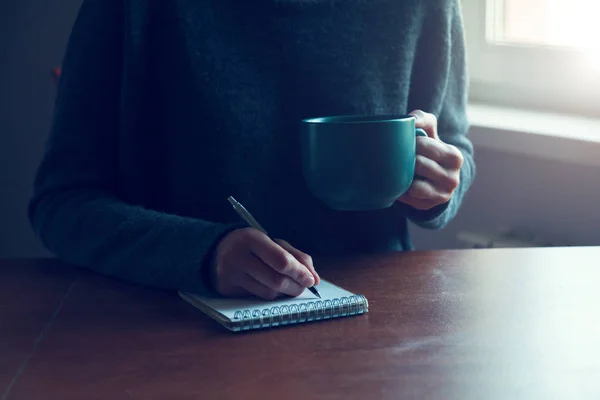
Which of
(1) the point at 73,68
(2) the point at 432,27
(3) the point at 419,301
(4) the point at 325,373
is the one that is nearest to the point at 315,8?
(2) the point at 432,27

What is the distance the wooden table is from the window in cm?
59

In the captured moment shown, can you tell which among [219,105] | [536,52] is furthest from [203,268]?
[536,52]

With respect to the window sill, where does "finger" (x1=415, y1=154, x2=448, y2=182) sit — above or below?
above

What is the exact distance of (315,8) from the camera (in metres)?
1.04

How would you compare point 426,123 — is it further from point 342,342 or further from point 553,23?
point 553,23

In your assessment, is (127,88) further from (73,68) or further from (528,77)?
(528,77)

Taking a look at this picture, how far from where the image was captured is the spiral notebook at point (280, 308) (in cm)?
73

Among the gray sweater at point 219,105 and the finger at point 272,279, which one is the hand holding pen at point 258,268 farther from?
the gray sweater at point 219,105

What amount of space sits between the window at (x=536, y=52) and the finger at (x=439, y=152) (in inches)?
23.1

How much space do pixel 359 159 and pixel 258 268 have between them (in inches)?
5.2

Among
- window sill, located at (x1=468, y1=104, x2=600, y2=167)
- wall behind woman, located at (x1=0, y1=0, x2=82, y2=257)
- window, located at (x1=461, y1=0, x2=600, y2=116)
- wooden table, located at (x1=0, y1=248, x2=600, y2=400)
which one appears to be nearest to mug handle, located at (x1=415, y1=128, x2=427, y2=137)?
wooden table, located at (x1=0, y1=248, x2=600, y2=400)

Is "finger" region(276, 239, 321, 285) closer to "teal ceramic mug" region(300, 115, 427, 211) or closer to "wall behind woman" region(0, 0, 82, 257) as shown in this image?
"teal ceramic mug" region(300, 115, 427, 211)

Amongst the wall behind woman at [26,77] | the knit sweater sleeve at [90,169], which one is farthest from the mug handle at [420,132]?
the wall behind woman at [26,77]

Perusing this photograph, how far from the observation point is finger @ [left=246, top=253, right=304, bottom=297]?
771mm
